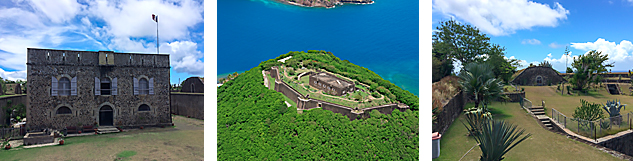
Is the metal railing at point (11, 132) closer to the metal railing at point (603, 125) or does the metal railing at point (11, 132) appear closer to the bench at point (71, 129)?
the bench at point (71, 129)

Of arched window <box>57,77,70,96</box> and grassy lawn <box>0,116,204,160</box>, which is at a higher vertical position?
arched window <box>57,77,70,96</box>

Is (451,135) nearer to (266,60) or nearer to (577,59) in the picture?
(577,59)

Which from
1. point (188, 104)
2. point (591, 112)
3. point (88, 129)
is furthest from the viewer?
point (188, 104)

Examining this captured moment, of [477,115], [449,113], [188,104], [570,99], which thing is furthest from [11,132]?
[570,99]

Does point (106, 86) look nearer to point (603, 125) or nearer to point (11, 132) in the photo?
point (11, 132)

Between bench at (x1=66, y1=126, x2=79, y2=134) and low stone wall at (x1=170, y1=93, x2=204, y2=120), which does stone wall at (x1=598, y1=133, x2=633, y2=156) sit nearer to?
low stone wall at (x1=170, y1=93, x2=204, y2=120)

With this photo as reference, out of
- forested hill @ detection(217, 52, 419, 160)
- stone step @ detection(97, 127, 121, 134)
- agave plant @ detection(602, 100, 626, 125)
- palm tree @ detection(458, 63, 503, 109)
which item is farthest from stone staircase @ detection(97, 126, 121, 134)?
agave plant @ detection(602, 100, 626, 125)

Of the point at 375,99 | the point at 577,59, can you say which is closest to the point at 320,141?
the point at 375,99
